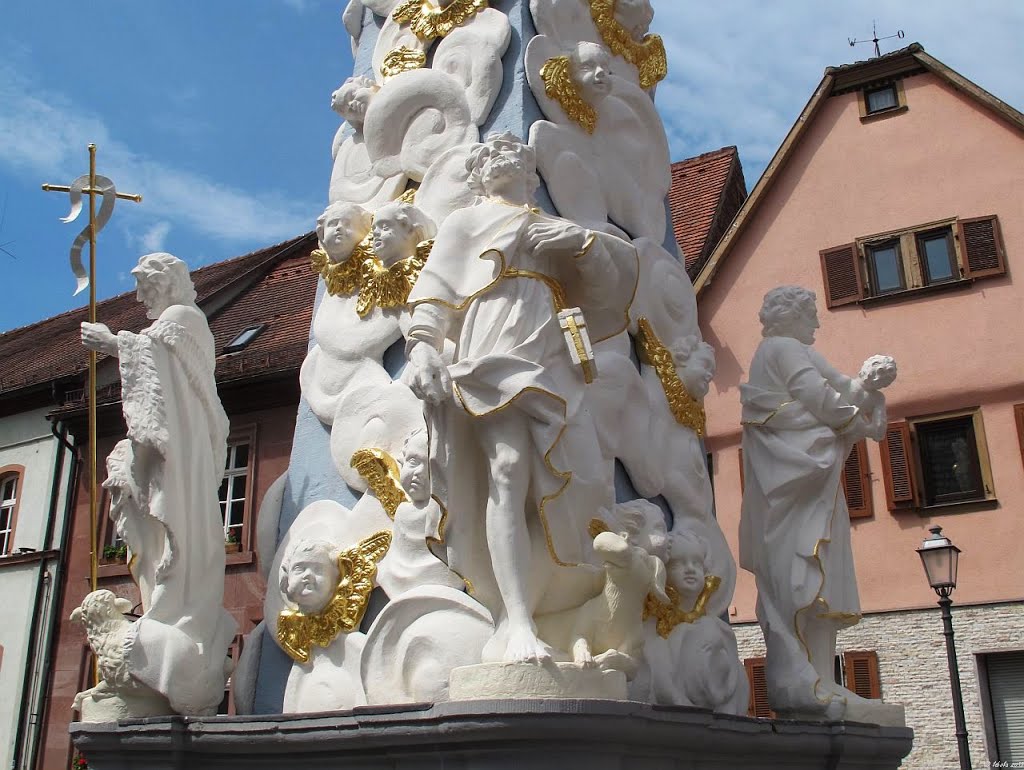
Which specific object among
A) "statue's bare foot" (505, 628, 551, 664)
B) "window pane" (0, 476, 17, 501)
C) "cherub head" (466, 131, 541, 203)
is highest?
"window pane" (0, 476, 17, 501)

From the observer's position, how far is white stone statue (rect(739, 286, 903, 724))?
21.1 feet

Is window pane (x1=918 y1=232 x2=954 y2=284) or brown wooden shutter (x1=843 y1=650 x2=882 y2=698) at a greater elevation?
window pane (x1=918 y1=232 x2=954 y2=284)

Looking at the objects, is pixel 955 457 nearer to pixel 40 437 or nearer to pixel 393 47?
pixel 393 47

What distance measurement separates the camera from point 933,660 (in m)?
13.7

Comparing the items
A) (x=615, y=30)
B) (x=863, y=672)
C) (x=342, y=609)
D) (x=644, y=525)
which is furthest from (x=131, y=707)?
(x=863, y=672)

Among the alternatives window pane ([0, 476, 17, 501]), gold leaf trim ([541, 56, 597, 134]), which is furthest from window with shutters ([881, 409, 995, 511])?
window pane ([0, 476, 17, 501])

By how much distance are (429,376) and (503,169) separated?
3.39 feet

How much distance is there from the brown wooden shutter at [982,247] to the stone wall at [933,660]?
3.94 meters

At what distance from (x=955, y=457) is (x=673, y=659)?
9.77 m

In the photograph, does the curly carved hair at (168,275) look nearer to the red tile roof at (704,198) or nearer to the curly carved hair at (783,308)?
the curly carved hair at (783,308)

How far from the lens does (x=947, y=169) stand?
15766 millimetres

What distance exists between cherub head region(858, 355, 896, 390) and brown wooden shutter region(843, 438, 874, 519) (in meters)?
8.30

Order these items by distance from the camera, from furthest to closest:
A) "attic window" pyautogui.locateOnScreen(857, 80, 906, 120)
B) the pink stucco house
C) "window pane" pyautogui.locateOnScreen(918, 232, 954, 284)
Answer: "attic window" pyautogui.locateOnScreen(857, 80, 906, 120)
"window pane" pyautogui.locateOnScreen(918, 232, 954, 284)
the pink stucco house

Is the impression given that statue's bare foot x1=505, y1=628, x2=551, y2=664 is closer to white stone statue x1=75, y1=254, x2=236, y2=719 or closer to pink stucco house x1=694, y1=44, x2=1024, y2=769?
white stone statue x1=75, y1=254, x2=236, y2=719
